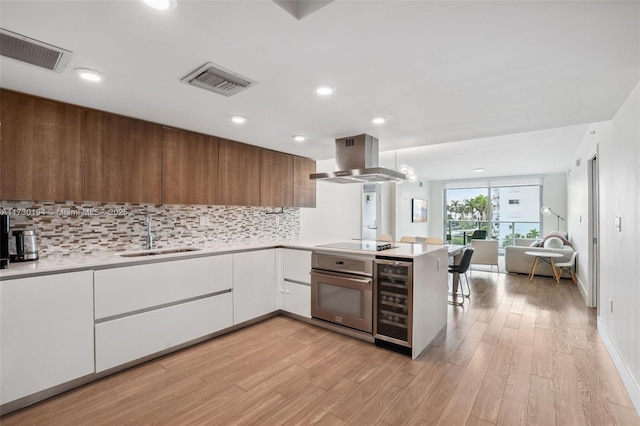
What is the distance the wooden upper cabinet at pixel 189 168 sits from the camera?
10.1ft

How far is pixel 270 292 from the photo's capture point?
3.64 metres

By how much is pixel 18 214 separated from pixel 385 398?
314 cm

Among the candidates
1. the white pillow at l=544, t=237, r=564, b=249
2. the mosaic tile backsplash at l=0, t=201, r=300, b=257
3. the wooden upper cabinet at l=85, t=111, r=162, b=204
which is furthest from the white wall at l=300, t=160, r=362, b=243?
the white pillow at l=544, t=237, r=564, b=249

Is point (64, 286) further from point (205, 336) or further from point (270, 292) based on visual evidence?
point (270, 292)

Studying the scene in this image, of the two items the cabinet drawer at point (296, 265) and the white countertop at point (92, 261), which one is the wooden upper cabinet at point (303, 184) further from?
the white countertop at point (92, 261)

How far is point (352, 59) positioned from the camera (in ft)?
5.82

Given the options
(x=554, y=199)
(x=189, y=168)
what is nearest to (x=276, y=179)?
(x=189, y=168)

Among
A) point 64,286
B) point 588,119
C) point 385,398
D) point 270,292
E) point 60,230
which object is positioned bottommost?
point 385,398

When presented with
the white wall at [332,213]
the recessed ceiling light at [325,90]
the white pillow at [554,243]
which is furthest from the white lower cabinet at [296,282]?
the white pillow at [554,243]

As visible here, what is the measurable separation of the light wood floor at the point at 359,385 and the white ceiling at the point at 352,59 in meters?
2.18

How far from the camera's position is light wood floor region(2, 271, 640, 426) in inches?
75.4

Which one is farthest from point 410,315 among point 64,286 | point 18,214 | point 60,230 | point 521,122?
point 18,214

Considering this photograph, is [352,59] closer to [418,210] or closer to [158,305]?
[158,305]

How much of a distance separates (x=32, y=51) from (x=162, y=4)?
996 millimetres
